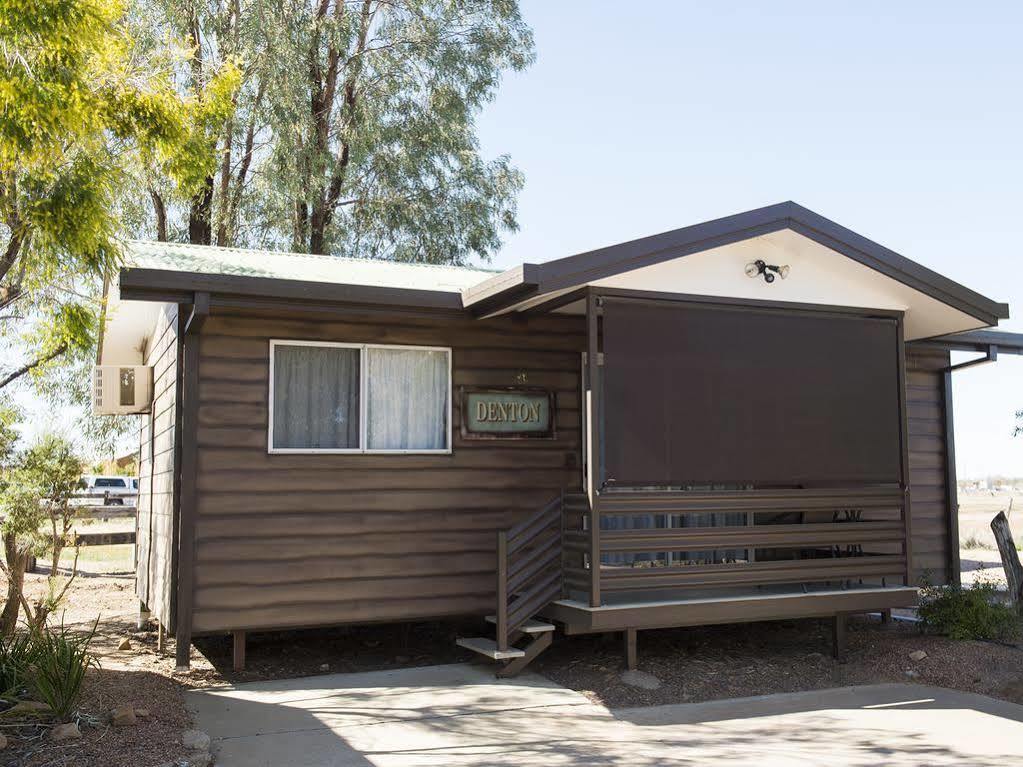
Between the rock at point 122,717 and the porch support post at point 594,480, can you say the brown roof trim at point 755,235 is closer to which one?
the porch support post at point 594,480

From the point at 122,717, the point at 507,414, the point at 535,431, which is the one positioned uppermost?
the point at 507,414

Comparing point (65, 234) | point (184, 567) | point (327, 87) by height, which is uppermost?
point (327, 87)

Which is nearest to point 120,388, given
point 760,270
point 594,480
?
point 594,480

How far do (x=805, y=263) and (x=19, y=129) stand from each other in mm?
6405

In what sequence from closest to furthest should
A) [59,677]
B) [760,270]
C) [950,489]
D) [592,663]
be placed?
[59,677]
[592,663]
[760,270]
[950,489]

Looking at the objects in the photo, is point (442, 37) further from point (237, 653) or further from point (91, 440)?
point (237, 653)

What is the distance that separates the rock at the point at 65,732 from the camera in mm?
5359

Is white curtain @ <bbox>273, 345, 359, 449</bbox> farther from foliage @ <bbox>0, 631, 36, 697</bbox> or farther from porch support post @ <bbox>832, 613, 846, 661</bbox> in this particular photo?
porch support post @ <bbox>832, 613, 846, 661</bbox>

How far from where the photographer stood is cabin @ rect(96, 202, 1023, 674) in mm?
7668

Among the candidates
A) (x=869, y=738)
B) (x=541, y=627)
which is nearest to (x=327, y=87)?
(x=541, y=627)

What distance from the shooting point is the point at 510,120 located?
20.2 meters

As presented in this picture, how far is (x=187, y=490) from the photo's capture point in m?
7.63

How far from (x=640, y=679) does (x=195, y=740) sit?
342 centimetres

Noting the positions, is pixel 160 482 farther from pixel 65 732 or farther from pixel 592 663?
pixel 592 663
